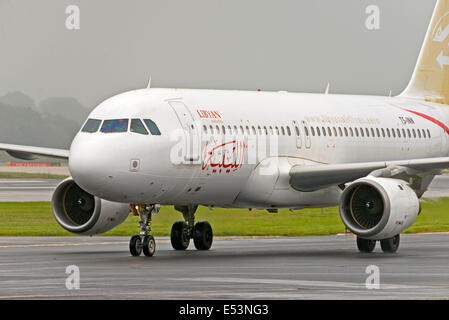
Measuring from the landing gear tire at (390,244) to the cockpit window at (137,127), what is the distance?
25.0 feet

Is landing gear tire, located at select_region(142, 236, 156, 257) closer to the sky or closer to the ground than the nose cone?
closer to the ground

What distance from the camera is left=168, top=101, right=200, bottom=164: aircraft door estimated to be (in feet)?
94.1

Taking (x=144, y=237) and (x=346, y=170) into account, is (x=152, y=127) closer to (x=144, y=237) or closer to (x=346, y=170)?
(x=144, y=237)

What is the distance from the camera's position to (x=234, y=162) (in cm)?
3008

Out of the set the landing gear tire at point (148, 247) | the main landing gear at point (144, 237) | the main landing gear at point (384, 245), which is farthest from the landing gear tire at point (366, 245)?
the landing gear tire at point (148, 247)

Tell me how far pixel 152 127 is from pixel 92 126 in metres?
1.45

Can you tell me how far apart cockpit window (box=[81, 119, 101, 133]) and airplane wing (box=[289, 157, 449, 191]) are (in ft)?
20.4

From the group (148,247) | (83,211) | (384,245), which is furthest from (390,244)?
(83,211)

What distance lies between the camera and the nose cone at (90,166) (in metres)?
26.7

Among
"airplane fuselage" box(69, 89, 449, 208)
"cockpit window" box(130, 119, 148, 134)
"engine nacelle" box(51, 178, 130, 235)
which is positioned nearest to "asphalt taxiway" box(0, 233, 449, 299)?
"engine nacelle" box(51, 178, 130, 235)

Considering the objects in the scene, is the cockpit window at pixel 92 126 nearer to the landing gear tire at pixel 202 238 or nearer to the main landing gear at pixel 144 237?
the main landing gear at pixel 144 237

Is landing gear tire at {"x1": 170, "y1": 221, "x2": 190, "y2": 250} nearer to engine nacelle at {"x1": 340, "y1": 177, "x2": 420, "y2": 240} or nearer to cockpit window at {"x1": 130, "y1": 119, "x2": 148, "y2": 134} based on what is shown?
engine nacelle at {"x1": 340, "y1": 177, "x2": 420, "y2": 240}
